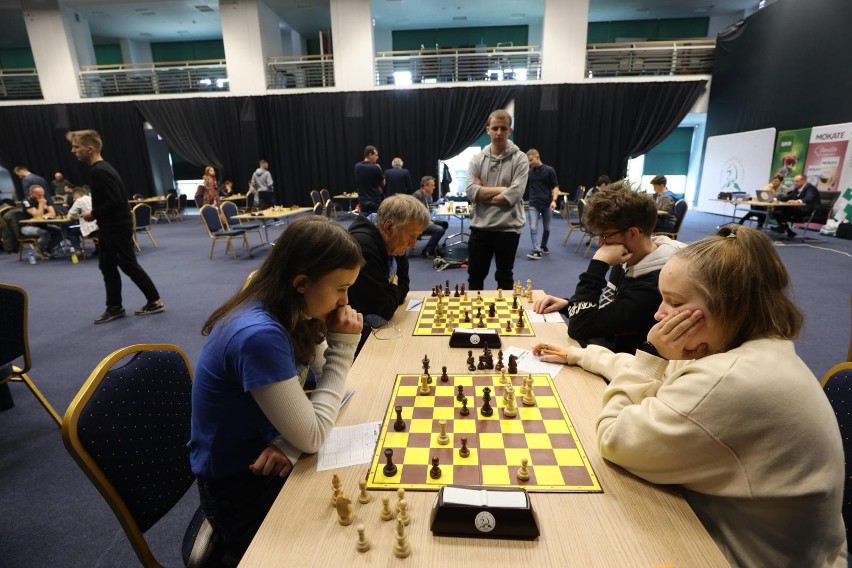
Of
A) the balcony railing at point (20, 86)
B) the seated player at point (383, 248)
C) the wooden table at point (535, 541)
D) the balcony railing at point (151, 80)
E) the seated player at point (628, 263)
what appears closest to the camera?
the wooden table at point (535, 541)

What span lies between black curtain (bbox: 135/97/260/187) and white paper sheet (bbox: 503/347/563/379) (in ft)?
39.7

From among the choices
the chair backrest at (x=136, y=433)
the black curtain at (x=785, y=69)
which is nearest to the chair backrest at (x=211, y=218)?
the chair backrest at (x=136, y=433)

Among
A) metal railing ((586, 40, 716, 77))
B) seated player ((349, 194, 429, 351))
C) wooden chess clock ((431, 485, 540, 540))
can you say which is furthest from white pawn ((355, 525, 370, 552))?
metal railing ((586, 40, 716, 77))

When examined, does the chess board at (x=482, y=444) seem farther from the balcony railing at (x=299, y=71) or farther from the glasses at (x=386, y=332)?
the balcony railing at (x=299, y=71)

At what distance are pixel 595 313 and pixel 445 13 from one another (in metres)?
12.4

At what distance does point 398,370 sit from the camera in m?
1.60

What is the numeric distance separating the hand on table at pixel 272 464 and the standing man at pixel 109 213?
12.4ft

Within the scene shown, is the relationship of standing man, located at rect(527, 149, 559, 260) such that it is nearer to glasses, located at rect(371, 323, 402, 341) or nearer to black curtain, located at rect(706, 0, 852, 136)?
glasses, located at rect(371, 323, 402, 341)

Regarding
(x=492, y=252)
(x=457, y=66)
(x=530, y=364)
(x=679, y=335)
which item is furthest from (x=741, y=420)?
(x=457, y=66)

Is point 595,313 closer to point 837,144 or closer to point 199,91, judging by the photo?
point 837,144

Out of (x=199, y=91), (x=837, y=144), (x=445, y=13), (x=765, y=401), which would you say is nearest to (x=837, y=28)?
(x=837, y=144)

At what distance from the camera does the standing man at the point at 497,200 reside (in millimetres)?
3473

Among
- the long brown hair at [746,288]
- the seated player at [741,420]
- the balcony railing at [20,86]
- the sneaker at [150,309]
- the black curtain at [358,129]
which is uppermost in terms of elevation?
the balcony railing at [20,86]

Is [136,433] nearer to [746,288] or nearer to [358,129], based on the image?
[746,288]
